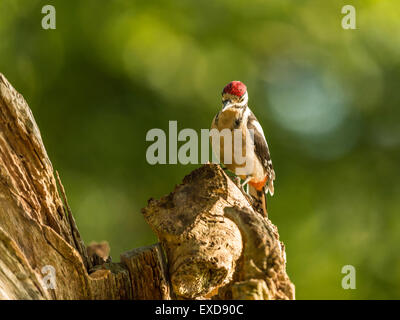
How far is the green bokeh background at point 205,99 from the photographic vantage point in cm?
629

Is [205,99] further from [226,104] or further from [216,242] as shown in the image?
[216,242]

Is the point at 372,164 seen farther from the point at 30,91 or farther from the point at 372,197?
the point at 30,91

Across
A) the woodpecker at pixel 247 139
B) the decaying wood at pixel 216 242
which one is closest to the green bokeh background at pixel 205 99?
the woodpecker at pixel 247 139

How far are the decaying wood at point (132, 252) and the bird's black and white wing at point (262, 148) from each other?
2.13 meters

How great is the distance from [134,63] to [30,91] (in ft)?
3.88

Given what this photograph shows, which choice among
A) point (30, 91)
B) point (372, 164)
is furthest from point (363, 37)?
point (30, 91)

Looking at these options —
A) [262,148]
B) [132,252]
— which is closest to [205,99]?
[262,148]

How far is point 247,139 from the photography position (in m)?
5.70

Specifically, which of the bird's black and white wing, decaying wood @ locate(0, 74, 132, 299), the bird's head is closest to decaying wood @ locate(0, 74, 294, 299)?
decaying wood @ locate(0, 74, 132, 299)

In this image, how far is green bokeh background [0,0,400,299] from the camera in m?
6.29

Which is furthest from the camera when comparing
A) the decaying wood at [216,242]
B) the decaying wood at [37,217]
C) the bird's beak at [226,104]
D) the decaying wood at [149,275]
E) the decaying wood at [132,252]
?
the bird's beak at [226,104]

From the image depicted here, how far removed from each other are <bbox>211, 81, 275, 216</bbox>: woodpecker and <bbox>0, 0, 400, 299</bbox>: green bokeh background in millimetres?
368

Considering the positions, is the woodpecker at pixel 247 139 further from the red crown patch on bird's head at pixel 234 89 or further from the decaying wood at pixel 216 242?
the decaying wood at pixel 216 242

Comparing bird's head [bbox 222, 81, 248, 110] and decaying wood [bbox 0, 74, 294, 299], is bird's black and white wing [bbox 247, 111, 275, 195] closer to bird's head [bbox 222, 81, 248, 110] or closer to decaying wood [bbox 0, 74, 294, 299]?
bird's head [bbox 222, 81, 248, 110]
